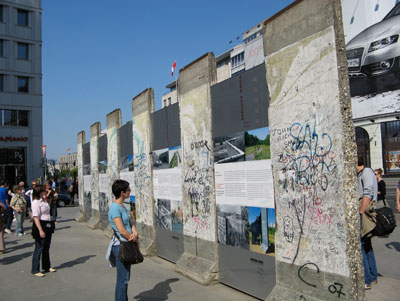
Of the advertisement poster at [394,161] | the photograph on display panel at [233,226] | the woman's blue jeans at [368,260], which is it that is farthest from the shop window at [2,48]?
the woman's blue jeans at [368,260]

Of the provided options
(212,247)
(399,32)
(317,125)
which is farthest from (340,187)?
(399,32)

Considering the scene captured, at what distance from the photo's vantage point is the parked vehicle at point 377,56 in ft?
101

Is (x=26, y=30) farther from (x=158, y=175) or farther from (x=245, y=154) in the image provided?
(x=245, y=154)

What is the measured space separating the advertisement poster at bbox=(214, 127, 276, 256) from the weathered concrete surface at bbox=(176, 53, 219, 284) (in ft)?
0.81

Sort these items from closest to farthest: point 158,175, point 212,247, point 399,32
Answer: point 212,247, point 158,175, point 399,32

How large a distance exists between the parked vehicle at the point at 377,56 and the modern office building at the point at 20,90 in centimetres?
2823

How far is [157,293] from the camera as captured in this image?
608 cm

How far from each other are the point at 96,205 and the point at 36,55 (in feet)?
86.2

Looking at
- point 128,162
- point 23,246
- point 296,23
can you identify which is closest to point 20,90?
point 23,246

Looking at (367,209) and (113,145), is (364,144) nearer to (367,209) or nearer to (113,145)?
(113,145)

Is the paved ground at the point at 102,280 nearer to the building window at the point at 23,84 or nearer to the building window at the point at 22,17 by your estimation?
the building window at the point at 23,84

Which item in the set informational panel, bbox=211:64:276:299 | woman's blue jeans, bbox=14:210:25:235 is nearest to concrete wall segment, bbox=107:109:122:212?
woman's blue jeans, bbox=14:210:25:235

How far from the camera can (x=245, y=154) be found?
18.9ft

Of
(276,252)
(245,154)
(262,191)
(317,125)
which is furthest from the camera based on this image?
(245,154)
